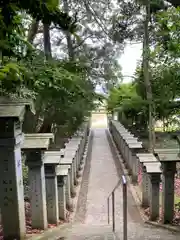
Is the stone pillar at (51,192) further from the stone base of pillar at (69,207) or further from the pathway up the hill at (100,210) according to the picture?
the stone base of pillar at (69,207)

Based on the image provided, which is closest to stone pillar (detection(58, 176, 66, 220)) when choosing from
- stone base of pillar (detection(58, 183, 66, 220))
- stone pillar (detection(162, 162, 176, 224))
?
stone base of pillar (detection(58, 183, 66, 220))

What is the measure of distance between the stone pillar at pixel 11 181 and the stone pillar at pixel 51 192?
3.16 feet

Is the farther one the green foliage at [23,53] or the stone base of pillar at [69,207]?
the stone base of pillar at [69,207]

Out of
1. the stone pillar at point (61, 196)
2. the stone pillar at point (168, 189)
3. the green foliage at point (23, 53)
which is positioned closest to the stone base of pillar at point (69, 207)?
the stone pillar at point (61, 196)

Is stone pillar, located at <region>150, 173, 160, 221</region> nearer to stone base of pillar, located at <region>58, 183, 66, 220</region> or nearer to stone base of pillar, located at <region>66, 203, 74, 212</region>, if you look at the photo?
stone base of pillar, located at <region>58, 183, 66, 220</region>

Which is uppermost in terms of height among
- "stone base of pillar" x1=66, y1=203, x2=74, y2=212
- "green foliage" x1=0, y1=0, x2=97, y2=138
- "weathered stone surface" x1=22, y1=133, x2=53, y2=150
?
"green foliage" x1=0, y1=0, x2=97, y2=138

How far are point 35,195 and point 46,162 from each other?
562 millimetres

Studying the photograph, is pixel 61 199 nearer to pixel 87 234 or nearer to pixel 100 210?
pixel 100 210

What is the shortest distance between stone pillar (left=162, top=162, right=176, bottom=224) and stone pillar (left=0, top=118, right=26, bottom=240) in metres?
2.17

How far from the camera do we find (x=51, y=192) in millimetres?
4500

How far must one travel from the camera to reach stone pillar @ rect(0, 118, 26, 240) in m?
3.24

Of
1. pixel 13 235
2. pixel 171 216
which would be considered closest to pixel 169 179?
pixel 171 216

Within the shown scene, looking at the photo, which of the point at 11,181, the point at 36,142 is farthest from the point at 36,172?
the point at 11,181

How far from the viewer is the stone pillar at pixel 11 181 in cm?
324
